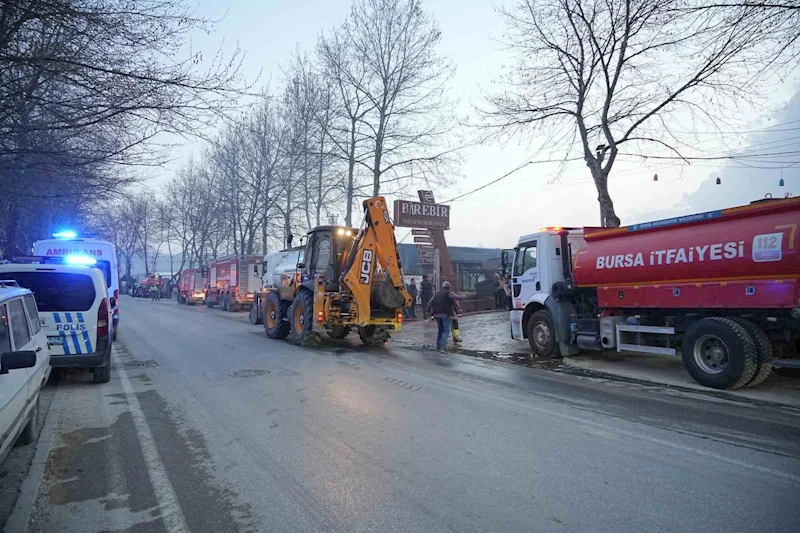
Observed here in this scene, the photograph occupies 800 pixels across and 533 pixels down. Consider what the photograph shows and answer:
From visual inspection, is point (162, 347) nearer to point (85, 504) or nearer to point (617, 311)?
point (85, 504)

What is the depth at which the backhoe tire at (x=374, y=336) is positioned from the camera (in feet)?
44.3

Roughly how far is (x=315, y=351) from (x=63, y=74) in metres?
7.33

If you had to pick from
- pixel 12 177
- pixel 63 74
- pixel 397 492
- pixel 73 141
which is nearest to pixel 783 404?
pixel 397 492

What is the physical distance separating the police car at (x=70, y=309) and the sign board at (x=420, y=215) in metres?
13.6

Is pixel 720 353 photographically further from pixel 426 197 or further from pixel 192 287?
pixel 192 287

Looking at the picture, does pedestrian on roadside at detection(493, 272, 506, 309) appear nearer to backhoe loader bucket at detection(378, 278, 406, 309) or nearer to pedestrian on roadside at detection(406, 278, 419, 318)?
pedestrian on roadside at detection(406, 278, 419, 318)

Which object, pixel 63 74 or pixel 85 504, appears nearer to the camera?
pixel 85 504

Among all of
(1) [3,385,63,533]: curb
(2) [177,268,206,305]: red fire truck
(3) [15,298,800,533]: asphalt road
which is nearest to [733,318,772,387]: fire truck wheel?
(3) [15,298,800,533]: asphalt road

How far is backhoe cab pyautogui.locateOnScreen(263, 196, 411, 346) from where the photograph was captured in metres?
12.5

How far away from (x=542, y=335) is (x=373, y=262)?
4.26 meters

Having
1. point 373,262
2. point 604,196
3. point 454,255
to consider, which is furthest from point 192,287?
point 604,196

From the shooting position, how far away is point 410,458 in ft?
15.7

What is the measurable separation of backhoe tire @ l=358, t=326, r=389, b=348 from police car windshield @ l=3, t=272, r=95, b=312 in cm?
700

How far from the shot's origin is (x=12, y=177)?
35.2 feet
